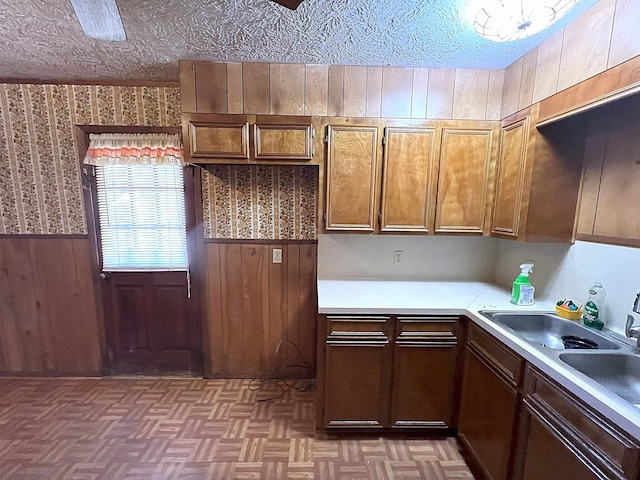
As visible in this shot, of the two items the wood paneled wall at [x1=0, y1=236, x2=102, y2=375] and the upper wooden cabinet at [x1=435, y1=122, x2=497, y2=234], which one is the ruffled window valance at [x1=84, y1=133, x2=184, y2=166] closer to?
the wood paneled wall at [x1=0, y1=236, x2=102, y2=375]

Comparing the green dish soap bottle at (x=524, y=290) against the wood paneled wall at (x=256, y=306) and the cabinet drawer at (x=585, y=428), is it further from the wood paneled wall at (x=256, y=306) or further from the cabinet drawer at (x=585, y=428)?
the wood paneled wall at (x=256, y=306)

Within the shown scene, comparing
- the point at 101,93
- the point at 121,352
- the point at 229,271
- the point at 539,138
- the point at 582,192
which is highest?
the point at 101,93

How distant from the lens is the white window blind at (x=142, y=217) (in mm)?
2359

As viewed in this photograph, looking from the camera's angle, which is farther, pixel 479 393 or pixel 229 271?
pixel 229 271

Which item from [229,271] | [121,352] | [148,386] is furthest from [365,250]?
[121,352]

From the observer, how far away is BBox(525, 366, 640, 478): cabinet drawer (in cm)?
85

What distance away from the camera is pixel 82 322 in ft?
8.29

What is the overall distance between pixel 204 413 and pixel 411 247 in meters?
2.00

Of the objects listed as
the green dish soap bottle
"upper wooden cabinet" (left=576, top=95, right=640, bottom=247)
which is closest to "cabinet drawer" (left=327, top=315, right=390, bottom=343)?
the green dish soap bottle

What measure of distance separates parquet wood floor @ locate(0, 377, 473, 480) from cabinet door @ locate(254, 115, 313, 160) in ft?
6.04

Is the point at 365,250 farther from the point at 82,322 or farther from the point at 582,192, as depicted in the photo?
the point at 82,322

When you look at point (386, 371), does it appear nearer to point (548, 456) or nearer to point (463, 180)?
point (548, 456)

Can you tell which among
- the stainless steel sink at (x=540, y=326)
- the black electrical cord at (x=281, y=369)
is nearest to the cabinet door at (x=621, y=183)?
the stainless steel sink at (x=540, y=326)

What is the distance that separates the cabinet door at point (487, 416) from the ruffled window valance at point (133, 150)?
2515 mm
